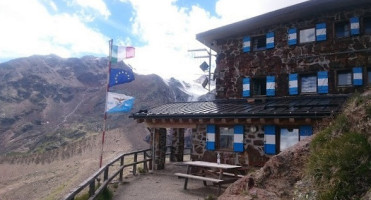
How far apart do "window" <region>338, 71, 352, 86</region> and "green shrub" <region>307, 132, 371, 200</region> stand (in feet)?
30.3

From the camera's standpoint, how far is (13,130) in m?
49.6

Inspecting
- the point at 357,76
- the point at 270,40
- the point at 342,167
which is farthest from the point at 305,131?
the point at 342,167

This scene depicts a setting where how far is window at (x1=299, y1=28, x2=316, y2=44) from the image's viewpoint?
13.9m

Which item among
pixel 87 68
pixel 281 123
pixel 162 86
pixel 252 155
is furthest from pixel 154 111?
pixel 87 68

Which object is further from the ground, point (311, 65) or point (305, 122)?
point (311, 65)

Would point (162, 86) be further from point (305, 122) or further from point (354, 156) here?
point (354, 156)

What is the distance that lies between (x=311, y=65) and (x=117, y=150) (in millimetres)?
24868

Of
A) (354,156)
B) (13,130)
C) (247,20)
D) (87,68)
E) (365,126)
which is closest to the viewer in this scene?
(354,156)

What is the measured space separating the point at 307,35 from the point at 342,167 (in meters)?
10.9

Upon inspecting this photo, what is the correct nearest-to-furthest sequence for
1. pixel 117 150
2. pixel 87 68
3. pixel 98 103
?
pixel 117 150 → pixel 98 103 → pixel 87 68

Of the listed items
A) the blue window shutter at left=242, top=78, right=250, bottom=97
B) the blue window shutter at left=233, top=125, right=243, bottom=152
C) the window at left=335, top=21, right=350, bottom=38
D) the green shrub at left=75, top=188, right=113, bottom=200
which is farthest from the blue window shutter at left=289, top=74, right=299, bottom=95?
the green shrub at left=75, top=188, right=113, bottom=200

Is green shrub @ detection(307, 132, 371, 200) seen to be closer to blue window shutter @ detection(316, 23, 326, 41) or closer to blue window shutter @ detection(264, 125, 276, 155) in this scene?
blue window shutter @ detection(264, 125, 276, 155)

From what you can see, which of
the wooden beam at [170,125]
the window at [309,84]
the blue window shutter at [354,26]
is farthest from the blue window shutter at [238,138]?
the blue window shutter at [354,26]

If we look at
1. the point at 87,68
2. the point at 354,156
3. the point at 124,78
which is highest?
the point at 87,68
